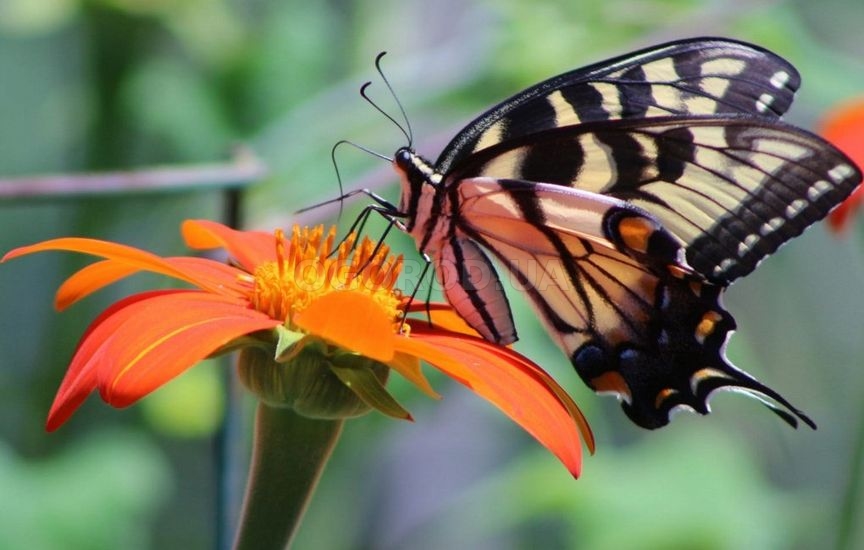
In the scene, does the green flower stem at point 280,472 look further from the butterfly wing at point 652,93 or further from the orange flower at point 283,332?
the butterfly wing at point 652,93

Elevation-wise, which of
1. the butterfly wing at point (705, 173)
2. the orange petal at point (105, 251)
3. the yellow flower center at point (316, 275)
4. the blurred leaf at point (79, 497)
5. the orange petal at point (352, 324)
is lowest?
the blurred leaf at point (79, 497)

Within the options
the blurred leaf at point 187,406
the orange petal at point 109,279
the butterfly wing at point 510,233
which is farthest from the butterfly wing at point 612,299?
the blurred leaf at point 187,406

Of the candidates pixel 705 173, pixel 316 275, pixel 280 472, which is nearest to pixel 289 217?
pixel 316 275

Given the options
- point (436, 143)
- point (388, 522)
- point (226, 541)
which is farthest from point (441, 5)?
point (226, 541)

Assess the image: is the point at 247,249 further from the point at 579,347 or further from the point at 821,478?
the point at 821,478

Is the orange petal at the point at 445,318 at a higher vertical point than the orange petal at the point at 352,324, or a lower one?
lower

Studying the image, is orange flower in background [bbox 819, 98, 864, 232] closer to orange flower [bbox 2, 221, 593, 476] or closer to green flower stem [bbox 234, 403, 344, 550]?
orange flower [bbox 2, 221, 593, 476]

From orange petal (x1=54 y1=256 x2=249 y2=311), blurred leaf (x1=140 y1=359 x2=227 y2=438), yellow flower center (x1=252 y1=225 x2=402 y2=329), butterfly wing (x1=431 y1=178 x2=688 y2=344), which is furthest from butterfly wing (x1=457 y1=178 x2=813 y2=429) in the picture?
blurred leaf (x1=140 y1=359 x2=227 y2=438)
